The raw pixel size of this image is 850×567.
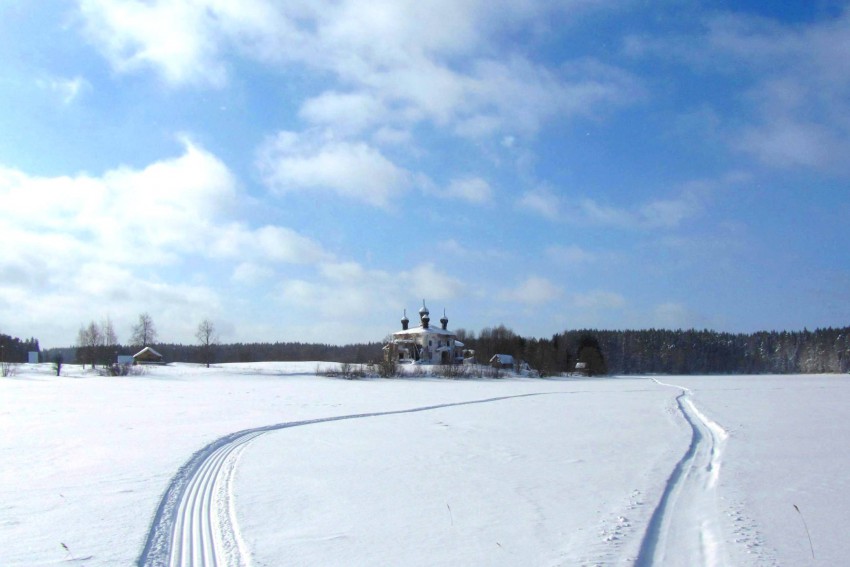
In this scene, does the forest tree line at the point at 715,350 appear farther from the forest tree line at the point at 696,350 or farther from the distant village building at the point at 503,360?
the distant village building at the point at 503,360

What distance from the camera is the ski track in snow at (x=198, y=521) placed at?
738 cm

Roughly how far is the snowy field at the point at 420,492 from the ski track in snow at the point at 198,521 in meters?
0.04

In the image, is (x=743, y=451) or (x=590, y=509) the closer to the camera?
(x=590, y=509)

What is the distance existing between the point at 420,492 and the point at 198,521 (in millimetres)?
3979

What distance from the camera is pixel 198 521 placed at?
9.07 m

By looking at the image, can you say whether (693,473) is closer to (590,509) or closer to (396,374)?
(590,509)

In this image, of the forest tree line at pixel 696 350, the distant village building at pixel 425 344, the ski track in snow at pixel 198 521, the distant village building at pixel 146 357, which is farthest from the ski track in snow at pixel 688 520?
the forest tree line at pixel 696 350

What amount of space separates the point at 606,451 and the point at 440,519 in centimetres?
818

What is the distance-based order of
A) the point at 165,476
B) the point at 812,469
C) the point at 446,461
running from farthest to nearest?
the point at 446,461 → the point at 812,469 → the point at 165,476

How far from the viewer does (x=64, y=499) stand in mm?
10570

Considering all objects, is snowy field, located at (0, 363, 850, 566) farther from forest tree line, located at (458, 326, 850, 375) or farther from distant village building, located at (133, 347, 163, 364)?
forest tree line, located at (458, 326, 850, 375)

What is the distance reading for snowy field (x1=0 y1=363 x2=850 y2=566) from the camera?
792cm

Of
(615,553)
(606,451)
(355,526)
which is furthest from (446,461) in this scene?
(615,553)

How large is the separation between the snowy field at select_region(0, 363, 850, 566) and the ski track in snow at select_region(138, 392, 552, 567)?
0.14 ft
